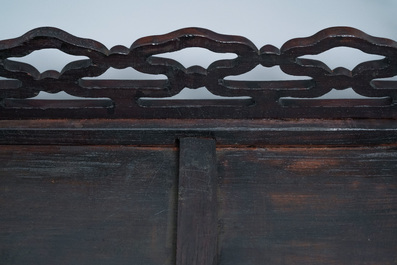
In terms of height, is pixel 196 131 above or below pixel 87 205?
above

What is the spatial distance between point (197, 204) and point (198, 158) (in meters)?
Result: 0.09

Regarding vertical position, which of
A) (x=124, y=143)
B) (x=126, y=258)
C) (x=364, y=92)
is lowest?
(x=126, y=258)

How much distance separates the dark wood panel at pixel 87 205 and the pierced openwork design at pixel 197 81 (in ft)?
0.23

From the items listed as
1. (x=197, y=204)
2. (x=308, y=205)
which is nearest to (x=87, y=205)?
(x=197, y=204)

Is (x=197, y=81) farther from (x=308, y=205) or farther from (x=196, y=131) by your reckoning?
(x=308, y=205)

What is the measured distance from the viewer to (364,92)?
1.03 m

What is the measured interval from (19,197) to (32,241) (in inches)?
3.2

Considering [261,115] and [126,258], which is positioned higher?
[261,115]

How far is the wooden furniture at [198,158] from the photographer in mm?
969

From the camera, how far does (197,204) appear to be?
3.26 feet

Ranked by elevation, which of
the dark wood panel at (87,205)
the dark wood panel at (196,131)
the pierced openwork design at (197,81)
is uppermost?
the pierced openwork design at (197,81)

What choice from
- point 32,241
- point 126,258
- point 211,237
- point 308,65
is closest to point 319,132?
point 308,65

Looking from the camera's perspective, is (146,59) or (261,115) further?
(261,115)

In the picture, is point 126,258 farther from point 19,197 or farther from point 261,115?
point 261,115
